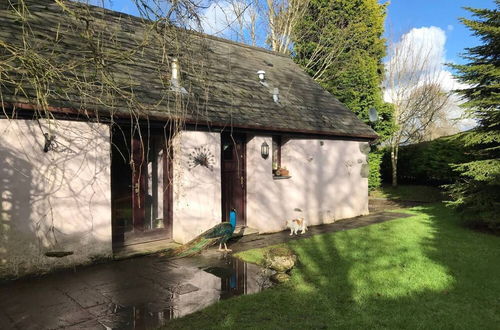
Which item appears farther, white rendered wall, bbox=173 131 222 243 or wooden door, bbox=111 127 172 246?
white rendered wall, bbox=173 131 222 243

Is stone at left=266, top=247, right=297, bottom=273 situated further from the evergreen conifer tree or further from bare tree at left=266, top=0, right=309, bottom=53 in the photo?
bare tree at left=266, top=0, right=309, bottom=53

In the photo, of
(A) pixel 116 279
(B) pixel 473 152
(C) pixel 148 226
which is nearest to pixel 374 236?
(B) pixel 473 152

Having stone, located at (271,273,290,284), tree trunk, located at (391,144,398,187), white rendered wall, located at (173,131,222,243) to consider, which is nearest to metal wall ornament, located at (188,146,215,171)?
white rendered wall, located at (173,131,222,243)

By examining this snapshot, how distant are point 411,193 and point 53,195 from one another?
17236mm

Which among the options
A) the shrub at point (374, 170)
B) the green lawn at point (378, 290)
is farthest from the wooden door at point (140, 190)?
the shrub at point (374, 170)

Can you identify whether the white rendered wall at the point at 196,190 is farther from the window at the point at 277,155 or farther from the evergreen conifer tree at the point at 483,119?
the evergreen conifer tree at the point at 483,119

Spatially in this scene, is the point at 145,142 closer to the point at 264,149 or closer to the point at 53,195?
the point at 53,195

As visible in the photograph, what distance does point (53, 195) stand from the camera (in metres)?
6.57

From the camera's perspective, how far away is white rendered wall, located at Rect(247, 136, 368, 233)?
10109 millimetres

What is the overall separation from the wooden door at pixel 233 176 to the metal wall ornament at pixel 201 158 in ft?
3.18

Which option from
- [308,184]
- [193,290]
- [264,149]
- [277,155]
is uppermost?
[264,149]

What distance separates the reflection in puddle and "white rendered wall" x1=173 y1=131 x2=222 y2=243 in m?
1.21

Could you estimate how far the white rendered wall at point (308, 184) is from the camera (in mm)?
10109

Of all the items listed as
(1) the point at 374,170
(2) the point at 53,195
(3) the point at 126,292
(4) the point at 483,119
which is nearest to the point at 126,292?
(3) the point at 126,292
